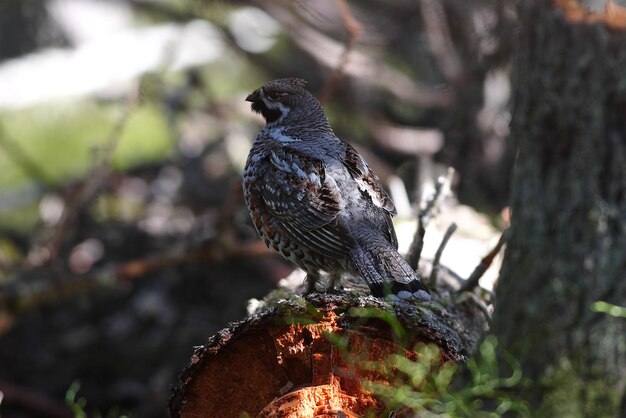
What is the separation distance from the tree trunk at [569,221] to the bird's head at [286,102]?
6.21 feet

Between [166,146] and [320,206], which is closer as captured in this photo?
[320,206]

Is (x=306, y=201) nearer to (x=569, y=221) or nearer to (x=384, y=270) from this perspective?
(x=384, y=270)

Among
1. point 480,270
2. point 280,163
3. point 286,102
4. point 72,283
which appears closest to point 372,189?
point 280,163

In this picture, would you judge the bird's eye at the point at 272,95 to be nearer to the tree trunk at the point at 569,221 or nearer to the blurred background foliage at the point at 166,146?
the blurred background foliage at the point at 166,146

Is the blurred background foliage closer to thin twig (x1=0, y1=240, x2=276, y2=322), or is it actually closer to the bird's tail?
thin twig (x1=0, y1=240, x2=276, y2=322)

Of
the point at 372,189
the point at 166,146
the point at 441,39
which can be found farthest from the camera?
the point at 166,146

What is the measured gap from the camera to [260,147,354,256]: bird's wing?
12.9 feet

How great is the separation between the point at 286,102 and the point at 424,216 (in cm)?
99

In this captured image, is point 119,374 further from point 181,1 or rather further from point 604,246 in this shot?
point 604,246

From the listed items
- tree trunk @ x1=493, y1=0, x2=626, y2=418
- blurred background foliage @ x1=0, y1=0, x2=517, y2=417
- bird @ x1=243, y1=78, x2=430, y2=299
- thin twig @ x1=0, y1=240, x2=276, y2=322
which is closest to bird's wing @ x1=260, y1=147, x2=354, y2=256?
bird @ x1=243, y1=78, x2=430, y2=299

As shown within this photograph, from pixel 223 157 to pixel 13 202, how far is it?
6.65ft

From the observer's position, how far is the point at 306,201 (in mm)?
4039

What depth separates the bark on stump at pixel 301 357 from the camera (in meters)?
2.88

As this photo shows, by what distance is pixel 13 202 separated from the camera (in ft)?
27.8
